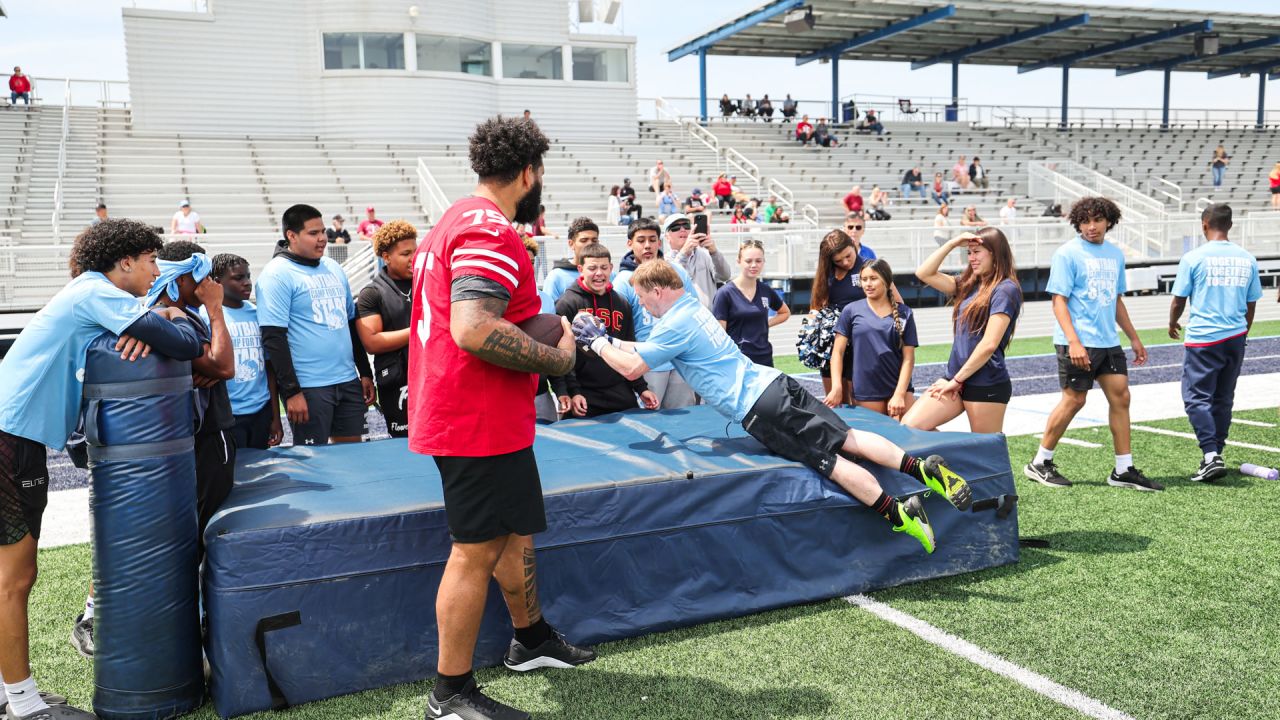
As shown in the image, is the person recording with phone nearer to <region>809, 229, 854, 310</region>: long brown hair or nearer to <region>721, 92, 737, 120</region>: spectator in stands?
<region>809, 229, 854, 310</region>: long brown hair

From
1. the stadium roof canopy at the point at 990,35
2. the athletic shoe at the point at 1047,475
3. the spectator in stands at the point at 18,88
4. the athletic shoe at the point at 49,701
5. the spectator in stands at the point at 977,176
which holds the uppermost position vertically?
the stadium roof canopy at the point at 990,35

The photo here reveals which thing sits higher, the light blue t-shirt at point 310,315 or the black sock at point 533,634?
the light blue t-shirt at point 310,315

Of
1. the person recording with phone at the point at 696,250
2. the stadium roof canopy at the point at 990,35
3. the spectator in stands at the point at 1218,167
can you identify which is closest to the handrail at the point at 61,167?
the person recording with phone at the point at 696,250

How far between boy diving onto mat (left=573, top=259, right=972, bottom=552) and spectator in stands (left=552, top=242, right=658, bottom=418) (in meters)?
1.11

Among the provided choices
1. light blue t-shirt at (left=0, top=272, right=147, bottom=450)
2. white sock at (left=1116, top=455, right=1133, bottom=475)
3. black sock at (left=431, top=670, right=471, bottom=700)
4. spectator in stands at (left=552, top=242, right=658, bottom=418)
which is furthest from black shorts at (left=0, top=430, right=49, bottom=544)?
white sock at (left=1116, top=455, right=1133, bottom=475)

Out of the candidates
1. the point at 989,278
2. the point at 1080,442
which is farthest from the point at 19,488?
the point at 1080,442

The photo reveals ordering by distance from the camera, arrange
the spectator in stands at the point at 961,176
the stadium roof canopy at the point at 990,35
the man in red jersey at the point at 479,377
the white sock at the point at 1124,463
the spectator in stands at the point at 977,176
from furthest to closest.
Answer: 1. the stadium roof canopy at the point at 990,35
2. the spectator in stands at the point at 977,176
3. the spectator in stands at the point at 961,176
4. the white sock at the point at 1124,463
5. the man in red jersey at the point at 479,377

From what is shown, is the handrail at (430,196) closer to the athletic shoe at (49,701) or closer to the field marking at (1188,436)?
the field marking at (1188,436)

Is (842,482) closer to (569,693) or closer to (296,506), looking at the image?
(569,693)

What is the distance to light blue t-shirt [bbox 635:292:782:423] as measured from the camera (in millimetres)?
4652

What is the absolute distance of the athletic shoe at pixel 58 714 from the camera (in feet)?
11.1

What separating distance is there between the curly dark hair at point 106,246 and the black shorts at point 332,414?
5.69 feet

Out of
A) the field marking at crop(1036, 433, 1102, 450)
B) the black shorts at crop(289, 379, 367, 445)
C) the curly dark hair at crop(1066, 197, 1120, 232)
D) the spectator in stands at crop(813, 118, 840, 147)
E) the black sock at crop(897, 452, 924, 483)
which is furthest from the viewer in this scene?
the spectator in stands at crop(813, 118, 840, 147)

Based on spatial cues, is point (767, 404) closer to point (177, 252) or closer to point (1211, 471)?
point (177, 252)
